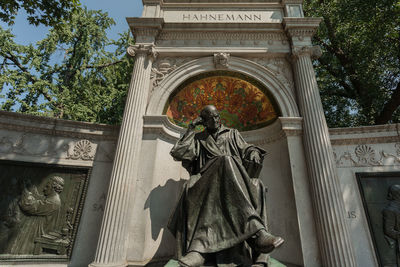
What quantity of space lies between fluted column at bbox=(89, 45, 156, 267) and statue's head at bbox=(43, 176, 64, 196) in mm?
1157

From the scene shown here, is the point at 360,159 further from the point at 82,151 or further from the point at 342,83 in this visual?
the point at 82,151

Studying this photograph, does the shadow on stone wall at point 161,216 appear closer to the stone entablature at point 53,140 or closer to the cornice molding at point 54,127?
the stone entablature at point 53,140

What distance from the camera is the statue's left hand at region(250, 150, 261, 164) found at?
3.36m

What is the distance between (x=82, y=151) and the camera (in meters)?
5.04

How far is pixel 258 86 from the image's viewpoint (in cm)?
598

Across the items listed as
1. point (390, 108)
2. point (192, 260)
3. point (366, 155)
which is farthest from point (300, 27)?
point (192, 260)

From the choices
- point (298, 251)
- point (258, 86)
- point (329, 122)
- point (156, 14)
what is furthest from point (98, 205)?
point (329, 122)

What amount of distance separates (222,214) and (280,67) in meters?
4.56

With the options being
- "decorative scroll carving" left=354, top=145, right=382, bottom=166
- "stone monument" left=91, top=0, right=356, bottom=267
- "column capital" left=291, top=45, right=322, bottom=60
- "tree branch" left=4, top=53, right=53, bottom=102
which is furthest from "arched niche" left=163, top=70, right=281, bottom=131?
"tree branch" left=4, top=53, right=53, bottom=102

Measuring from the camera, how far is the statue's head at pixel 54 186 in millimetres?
4484

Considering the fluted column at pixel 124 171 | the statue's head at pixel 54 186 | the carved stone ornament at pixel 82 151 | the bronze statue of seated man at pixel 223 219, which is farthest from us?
the carved stone ornament at pixel 82 151

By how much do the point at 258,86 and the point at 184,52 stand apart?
223 centimetres

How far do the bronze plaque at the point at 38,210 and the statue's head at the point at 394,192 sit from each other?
6.18m

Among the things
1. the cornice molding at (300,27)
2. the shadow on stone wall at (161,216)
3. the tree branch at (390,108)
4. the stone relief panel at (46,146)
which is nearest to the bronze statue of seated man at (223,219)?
the shadow on stone wall at (161,216)
